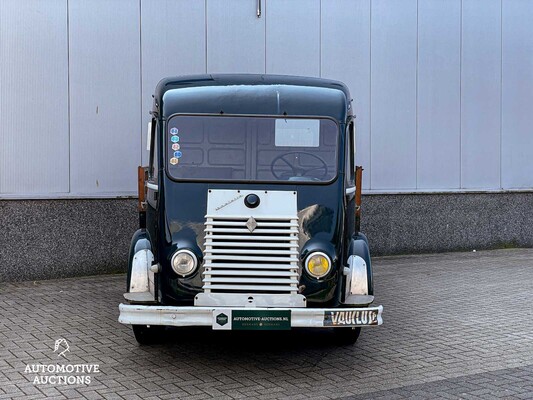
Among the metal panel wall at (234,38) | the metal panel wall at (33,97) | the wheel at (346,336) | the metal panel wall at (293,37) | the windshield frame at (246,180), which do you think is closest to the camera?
the windshield frame at (246,180)

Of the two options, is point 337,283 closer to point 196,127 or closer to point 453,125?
point 196,127

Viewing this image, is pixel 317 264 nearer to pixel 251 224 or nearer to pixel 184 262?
pixel 251 224

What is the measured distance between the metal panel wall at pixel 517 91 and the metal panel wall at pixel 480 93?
0.18 meters

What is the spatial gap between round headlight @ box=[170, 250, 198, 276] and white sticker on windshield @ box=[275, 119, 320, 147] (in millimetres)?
1421

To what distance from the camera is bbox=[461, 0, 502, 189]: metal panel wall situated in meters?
15.7

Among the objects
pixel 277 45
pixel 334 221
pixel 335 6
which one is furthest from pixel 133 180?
pixel 334 221

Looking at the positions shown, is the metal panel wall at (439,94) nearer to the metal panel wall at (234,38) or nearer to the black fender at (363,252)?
the metal panel wall at (234,38)

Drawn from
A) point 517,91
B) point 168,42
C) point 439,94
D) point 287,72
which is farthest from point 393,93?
point 168,42

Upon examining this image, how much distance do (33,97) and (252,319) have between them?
6.13 metres

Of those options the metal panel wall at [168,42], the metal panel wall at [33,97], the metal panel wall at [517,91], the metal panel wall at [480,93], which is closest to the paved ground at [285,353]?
the metal panel wall at [33,97]

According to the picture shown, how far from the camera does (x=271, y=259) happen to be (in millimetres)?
7695

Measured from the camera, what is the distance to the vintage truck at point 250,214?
7578 mm

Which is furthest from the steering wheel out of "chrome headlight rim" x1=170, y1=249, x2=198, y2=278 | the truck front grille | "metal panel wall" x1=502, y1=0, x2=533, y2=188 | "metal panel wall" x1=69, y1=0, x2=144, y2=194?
"metal panel wall" x1=502, y1=0, x2=533, y2=188

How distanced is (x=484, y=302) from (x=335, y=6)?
5.77 metres
